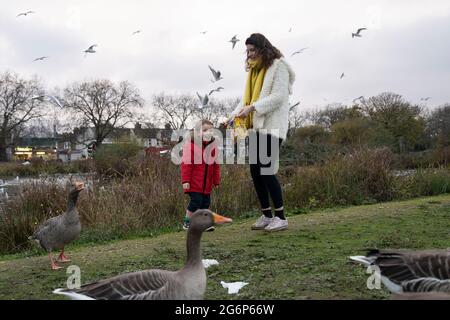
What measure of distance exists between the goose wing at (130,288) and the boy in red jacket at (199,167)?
3290 mm

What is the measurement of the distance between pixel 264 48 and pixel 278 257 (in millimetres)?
2380

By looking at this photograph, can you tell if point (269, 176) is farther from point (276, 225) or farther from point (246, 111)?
point (246, 111)

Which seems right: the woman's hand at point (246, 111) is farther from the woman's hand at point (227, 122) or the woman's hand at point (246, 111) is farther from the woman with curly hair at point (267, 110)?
the woman's hand at point (227, 122)

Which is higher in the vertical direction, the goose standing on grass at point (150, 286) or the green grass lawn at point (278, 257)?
the goose standing on grass at point (150, 286)

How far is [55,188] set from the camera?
8.90 m

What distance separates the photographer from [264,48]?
5449mm

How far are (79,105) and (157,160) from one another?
47.7m

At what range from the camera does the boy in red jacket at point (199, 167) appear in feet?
21.0

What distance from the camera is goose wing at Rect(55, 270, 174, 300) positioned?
9.28 ft

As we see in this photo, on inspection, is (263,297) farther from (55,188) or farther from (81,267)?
(55,188)

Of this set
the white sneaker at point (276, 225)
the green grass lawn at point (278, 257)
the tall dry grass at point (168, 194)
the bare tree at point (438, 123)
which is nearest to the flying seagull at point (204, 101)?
the tall dry grass at point (168, 194)

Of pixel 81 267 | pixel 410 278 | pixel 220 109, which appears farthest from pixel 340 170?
pixel 220 109

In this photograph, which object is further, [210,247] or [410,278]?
[210,247]
